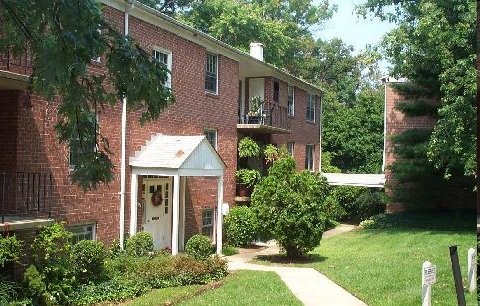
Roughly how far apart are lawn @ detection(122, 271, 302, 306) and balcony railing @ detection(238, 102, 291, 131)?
33.5 feet

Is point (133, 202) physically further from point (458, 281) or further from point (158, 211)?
point (458, 281)

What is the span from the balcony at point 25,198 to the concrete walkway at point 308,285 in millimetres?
5196

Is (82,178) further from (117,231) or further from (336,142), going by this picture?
(336,142)

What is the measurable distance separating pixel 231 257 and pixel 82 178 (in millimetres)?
10521

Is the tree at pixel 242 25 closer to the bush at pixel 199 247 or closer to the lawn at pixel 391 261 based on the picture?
the lawn at pixel 391 261

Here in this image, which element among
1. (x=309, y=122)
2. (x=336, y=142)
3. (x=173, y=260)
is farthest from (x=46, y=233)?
(x=336, y=142)

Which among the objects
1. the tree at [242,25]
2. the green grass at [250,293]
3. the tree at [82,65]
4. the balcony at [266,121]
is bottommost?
the green grass at [250,293]

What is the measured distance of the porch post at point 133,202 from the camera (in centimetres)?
1548

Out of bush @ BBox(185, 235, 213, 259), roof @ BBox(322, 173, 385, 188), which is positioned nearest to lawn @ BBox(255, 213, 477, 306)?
bush @ BBox(185, 235, 213, 259)

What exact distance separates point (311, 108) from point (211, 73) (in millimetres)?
11582

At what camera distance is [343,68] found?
4881 centimetres

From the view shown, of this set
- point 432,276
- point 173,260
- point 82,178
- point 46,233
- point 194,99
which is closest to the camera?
point 82,178

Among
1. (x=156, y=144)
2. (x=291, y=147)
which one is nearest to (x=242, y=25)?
(x=291, y=147)

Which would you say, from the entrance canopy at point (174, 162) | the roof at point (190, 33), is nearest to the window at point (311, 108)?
the roof at point (190, 33)
